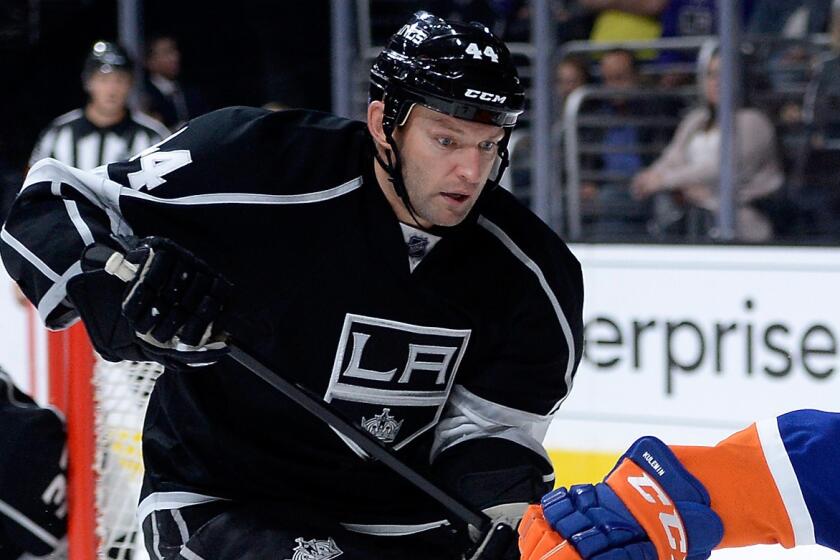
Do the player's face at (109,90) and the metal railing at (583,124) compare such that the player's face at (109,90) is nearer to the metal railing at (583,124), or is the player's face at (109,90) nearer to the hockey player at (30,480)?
the metal railing at (583,124)

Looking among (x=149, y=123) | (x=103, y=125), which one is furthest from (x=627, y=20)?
(x=103, y=125)

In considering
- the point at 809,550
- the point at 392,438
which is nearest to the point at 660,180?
the point at 809,550

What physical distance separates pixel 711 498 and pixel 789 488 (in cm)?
7

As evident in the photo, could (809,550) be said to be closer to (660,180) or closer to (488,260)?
(488,260)

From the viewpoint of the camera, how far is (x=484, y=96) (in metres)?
1.87

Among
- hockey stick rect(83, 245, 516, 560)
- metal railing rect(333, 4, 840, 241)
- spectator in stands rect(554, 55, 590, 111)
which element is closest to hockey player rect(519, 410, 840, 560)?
hockey stick rect(83, 245, 516, 560)

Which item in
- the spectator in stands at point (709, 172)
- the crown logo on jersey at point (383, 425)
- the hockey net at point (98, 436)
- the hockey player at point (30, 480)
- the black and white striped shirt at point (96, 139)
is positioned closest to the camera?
the crown logo on jersey at point (383, 425)

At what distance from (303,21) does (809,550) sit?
2.95m

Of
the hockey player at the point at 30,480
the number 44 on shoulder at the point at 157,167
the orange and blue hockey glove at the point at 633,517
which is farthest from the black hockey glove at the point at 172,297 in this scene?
the hockey player at the point at 30,480

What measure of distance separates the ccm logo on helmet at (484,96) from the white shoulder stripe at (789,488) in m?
0.67

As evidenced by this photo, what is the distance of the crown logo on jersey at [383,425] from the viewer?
1.96 m

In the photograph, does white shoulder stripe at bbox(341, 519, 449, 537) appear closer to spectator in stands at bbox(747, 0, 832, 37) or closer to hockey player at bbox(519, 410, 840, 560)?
hockey player at bbox(519, 410, 840, 560)

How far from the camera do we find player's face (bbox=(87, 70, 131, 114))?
5.23 meters

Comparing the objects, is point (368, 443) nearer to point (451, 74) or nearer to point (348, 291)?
point (348, 291)
